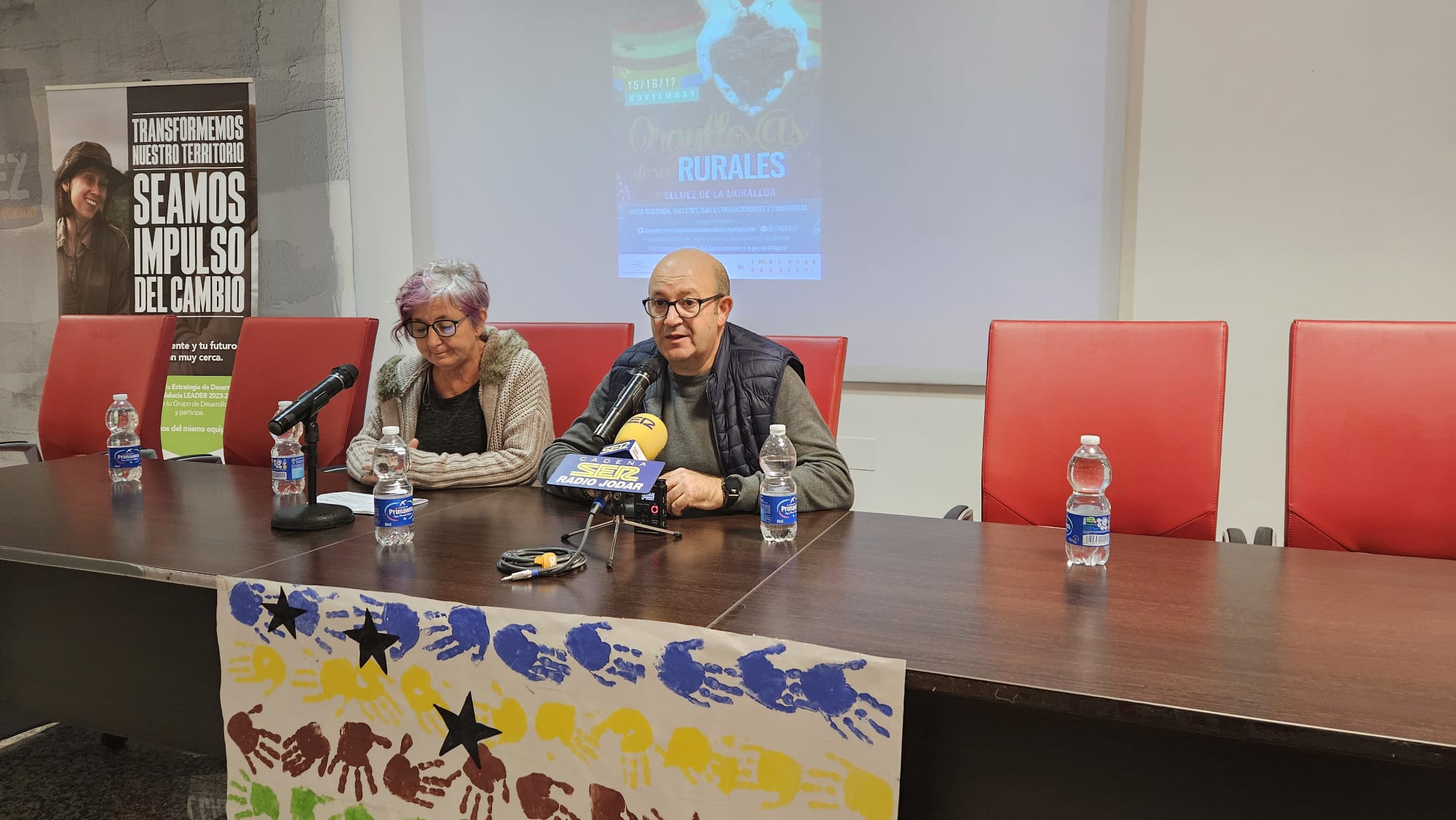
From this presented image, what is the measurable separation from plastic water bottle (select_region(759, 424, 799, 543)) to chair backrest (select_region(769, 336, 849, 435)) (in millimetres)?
363

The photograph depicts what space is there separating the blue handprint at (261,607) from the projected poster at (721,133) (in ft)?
8.64

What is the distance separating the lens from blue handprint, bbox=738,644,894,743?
1096 mm

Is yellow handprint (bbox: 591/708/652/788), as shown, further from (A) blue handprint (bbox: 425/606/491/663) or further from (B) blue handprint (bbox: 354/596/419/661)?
(B) blue handprint (bbox: 354/596/419/661)

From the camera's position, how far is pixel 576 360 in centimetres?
259

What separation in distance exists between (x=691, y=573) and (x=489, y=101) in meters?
3.24

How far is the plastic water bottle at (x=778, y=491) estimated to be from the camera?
161 cm


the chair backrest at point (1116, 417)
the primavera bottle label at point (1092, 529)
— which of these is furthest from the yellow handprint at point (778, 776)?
the chair backrest at point (1116, 417)

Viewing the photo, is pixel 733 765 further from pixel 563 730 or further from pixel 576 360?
pixel 576 360

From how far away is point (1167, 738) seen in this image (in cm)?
105

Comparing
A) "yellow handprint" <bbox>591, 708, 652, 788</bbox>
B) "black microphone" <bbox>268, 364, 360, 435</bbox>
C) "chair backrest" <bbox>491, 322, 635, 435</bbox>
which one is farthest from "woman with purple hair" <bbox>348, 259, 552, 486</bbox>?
"yellow handprint" <bbox>591, 708, 652, 788</bbox>

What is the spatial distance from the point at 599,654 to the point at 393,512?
60 centimetres

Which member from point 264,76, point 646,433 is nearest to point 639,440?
point 646,433

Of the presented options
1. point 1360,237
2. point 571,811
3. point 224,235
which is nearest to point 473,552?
point 571,811

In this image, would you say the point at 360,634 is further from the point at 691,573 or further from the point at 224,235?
the point at 224,235
